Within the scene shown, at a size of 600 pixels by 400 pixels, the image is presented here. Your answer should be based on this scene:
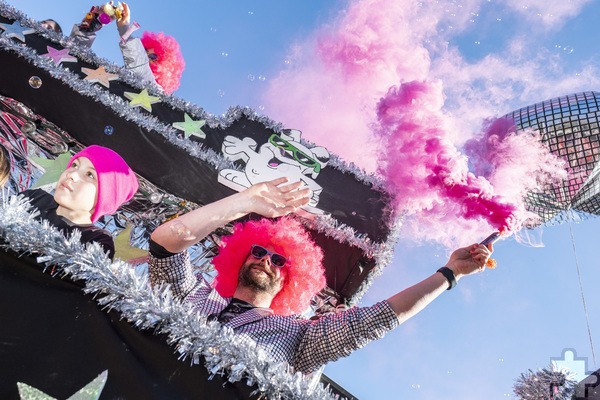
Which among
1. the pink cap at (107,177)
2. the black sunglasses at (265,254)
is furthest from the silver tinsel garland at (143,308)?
the black sunglasses at (265,254)

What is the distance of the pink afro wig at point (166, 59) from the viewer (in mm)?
5816

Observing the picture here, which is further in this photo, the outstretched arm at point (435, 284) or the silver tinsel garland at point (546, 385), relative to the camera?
the outstretched arm at point (435, 284)

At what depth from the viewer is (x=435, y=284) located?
2.19 meters

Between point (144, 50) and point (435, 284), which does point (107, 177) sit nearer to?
point (435, 284)

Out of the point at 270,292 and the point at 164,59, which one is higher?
the point at 164,59

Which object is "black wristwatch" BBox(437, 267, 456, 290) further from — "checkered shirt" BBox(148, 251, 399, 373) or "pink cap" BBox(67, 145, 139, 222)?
"pink cap" BBox(67, 145, 139, 222)

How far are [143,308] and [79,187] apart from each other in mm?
1262

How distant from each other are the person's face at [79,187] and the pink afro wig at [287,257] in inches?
47.1

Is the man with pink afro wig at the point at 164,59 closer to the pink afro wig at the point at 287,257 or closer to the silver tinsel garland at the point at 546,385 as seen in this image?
the pink afro wig at the point at 287,257

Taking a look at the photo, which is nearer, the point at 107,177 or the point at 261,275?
the point at 107,177

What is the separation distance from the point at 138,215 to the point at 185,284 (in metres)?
1.47

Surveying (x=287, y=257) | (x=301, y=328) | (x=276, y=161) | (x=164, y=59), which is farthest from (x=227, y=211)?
(x=164, y=59)

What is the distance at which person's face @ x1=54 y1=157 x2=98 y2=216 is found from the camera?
2.14 m

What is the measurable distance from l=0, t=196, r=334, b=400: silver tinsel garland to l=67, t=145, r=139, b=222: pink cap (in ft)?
3.72
